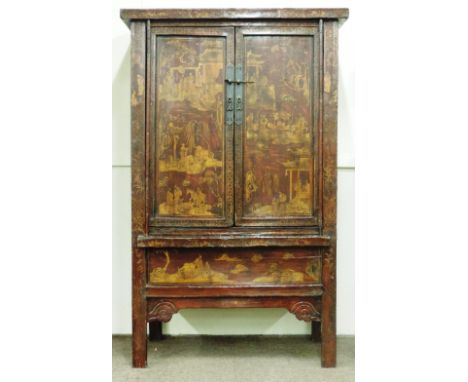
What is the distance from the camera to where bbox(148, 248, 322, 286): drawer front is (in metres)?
2.03

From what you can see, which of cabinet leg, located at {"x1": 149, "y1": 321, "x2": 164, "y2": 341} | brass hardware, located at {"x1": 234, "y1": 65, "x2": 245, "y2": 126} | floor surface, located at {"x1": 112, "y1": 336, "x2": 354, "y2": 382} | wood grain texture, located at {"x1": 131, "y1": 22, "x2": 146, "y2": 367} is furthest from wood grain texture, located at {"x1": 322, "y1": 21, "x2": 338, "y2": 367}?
cabinet leg, located at {"x1": 149, "y1": 321, "x2": 164, "y2": 341}

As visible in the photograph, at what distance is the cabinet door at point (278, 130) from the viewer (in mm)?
2031

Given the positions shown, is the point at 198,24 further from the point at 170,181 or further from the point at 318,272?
the point at 318,272

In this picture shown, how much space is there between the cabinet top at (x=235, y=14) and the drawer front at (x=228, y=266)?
3.48ft

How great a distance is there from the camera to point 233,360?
216cm

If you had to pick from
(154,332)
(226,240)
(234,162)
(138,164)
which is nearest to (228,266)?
(226,240)

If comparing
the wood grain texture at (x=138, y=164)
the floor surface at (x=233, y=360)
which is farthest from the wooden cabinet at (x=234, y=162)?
the floor surface at (x=233, y=360)

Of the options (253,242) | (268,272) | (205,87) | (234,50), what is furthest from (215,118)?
(268,272)

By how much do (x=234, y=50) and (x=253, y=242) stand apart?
0.89 m

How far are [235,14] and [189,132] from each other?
22.5 inches

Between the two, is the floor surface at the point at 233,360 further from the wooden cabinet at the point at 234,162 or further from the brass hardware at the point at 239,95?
the brass hardware at the point at 239,95

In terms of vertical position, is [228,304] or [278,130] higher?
[278,130]

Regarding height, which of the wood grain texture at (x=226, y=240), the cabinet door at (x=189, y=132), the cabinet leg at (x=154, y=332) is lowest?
the cabinet leg at (x=154, y=332)

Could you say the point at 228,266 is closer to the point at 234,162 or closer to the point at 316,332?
the point at 234,162
